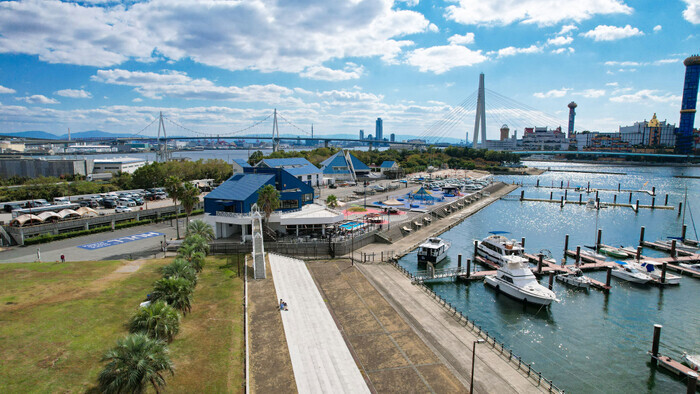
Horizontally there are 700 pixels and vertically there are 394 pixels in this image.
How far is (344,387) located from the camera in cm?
2220

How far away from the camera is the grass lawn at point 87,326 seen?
2148 centimetres

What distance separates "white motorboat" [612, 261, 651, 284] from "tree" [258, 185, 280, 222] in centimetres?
4474

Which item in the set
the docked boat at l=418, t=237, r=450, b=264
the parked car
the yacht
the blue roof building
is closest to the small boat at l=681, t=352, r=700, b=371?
the yacht

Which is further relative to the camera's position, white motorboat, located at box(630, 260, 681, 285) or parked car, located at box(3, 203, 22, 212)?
parked car, located at box(3, 203, 22, 212)

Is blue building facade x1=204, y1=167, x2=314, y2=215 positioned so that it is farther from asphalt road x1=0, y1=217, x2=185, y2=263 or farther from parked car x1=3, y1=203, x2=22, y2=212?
parked car x1=3, y1=203, x2=22, y2=212

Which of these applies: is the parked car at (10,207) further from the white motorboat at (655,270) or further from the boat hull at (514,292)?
the white motorboat at (655,270)

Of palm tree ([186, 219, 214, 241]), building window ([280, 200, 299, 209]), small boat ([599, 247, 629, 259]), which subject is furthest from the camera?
building window ([280, 200, 299, 209])

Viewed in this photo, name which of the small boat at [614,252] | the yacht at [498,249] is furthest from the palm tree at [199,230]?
the small boat at [614,252]

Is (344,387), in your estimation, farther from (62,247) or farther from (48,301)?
(62,247)

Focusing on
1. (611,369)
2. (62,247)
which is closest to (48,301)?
(62,247)

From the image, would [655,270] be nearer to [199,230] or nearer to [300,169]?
[199,230]

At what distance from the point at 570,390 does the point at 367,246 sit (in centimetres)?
3195

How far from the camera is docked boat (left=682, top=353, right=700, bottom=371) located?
27.5 meters

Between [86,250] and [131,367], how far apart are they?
124 feet
